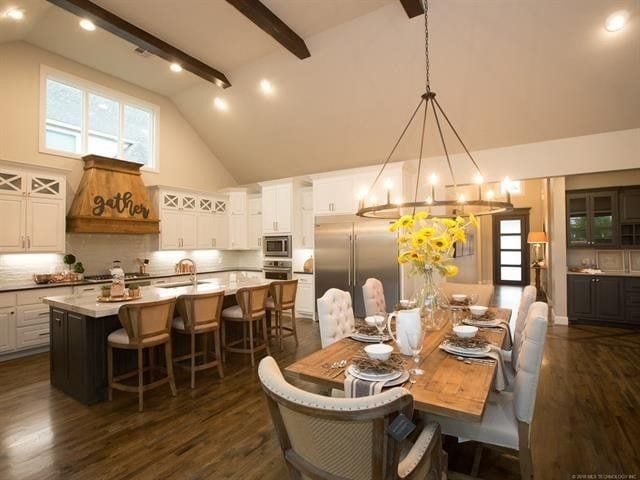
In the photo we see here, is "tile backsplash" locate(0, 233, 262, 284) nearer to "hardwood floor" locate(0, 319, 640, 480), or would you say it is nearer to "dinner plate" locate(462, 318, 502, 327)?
"hardwood floor" locate(0, 319, 640, 480)

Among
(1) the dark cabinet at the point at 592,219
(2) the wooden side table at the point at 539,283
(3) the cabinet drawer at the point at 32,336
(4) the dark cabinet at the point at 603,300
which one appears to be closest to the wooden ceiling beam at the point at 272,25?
(3) the cabinet drawer at the point at 32,336

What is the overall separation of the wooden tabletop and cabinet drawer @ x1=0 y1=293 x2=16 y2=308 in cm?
429

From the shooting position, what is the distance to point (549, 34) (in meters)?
3.65

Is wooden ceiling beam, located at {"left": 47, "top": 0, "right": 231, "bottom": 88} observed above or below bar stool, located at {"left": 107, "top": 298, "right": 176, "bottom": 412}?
above

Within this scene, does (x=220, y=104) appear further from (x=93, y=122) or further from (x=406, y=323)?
(x=406, y=323)

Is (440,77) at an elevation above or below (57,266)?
above

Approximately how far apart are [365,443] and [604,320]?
6338 millimetres

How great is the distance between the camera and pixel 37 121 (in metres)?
4.94

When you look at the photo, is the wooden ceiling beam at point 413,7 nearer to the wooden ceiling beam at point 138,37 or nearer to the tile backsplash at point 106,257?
the wooden ceiling beam at point 138,37

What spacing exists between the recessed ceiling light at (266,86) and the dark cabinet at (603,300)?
19.5 feet

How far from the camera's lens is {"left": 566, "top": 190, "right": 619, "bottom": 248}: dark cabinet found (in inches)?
219

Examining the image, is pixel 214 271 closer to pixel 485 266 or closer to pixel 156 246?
pixel 156 246

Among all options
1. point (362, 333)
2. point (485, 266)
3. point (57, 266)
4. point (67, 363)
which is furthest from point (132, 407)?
point (485, 266)

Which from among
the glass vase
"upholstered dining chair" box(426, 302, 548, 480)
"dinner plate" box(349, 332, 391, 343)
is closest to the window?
"dinner plate" box(349, 332, 391, 343)
